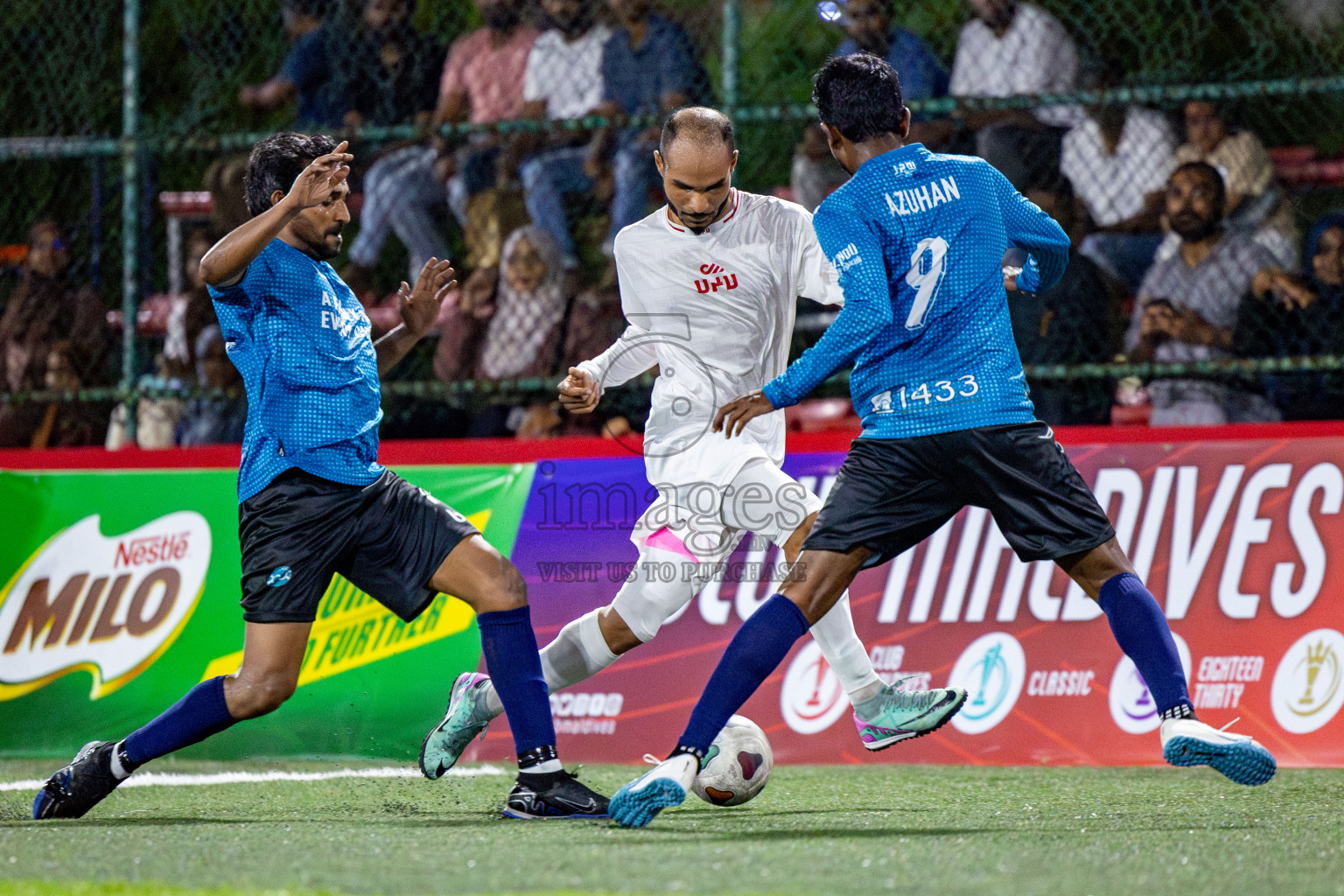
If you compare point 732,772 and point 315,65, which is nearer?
point 732,772

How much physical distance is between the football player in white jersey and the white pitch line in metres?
1.05

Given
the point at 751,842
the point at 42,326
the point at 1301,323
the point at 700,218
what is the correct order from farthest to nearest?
1. the point at 42,326
2. the point at 1301,323
3. the point at 700,218
4. the point at 751,842

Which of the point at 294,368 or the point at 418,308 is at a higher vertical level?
the point at 418,308

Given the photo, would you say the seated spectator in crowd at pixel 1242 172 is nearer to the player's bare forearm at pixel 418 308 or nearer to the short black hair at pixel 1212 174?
the short black hair at pixel 1212 174

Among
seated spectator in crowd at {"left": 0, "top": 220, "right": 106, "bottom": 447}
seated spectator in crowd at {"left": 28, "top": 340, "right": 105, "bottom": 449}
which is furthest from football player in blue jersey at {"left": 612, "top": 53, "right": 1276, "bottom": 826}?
seated spectator in crowd at {"left": 0, "top": 220, "right": 106, "bottom": 447}

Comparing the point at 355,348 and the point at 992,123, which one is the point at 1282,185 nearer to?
the point at 992,123

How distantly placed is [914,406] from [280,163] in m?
1.87

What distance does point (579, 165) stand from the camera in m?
7.39

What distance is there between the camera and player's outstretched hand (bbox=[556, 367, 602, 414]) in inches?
175

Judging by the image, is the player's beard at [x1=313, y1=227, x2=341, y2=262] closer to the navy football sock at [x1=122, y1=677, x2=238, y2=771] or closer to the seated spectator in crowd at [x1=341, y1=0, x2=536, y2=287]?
the navy football sock at [x1=122, y1=677, x2=238, y2=771]

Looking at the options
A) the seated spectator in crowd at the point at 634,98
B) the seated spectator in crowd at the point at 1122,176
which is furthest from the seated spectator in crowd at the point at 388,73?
the seated spectator in crowd at the point at 1122,176

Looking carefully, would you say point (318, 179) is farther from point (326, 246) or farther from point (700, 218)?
point (700, 218)

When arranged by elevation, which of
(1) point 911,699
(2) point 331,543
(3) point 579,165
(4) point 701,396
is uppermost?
(3) point 579,165

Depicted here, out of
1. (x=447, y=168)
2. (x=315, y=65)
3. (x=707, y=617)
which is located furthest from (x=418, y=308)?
(x=315, y=65)
